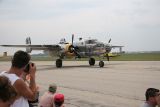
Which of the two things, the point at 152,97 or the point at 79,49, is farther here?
the point at 79,49

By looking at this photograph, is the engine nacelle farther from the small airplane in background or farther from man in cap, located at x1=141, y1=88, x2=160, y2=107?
man in cap, located at x1=141, y1=88, x2=160, y2=107

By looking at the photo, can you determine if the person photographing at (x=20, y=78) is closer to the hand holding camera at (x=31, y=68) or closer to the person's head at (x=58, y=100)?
the hand holding camera at (x=31, y=68)

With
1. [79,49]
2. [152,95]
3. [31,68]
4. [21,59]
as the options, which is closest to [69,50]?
[79,49]

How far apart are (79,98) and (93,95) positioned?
86 cm

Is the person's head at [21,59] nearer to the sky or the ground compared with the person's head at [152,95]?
nearer to the sky

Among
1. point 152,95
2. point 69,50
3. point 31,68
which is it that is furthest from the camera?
point 69,50

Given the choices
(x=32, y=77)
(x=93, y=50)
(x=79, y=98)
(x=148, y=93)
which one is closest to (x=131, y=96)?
(x=79, y=98)

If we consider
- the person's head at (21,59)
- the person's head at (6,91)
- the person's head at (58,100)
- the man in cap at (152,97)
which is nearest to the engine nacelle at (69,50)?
the person's head at (58,100)

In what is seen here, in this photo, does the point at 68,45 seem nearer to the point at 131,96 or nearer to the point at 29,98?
the point at 131,96

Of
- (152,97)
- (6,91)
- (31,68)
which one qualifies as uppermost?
(31,68)

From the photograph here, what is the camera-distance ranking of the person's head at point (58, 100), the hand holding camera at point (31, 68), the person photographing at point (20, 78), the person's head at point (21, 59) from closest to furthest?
1. the person photographing at point (20, 78)
2. the person's head at point (21, 59)
3. the hand holding camera at point (31, 68)
4. the person's head at point (58, 100)

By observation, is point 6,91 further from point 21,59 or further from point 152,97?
point 152,97

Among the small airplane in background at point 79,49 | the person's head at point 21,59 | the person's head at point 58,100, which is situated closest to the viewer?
the person's head at point 21,59

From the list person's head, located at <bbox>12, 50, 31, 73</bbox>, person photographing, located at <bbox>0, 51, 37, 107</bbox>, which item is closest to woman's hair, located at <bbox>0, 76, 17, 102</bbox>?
person photographing, located at <bbox>0, 51, 37, 107</bbox>
